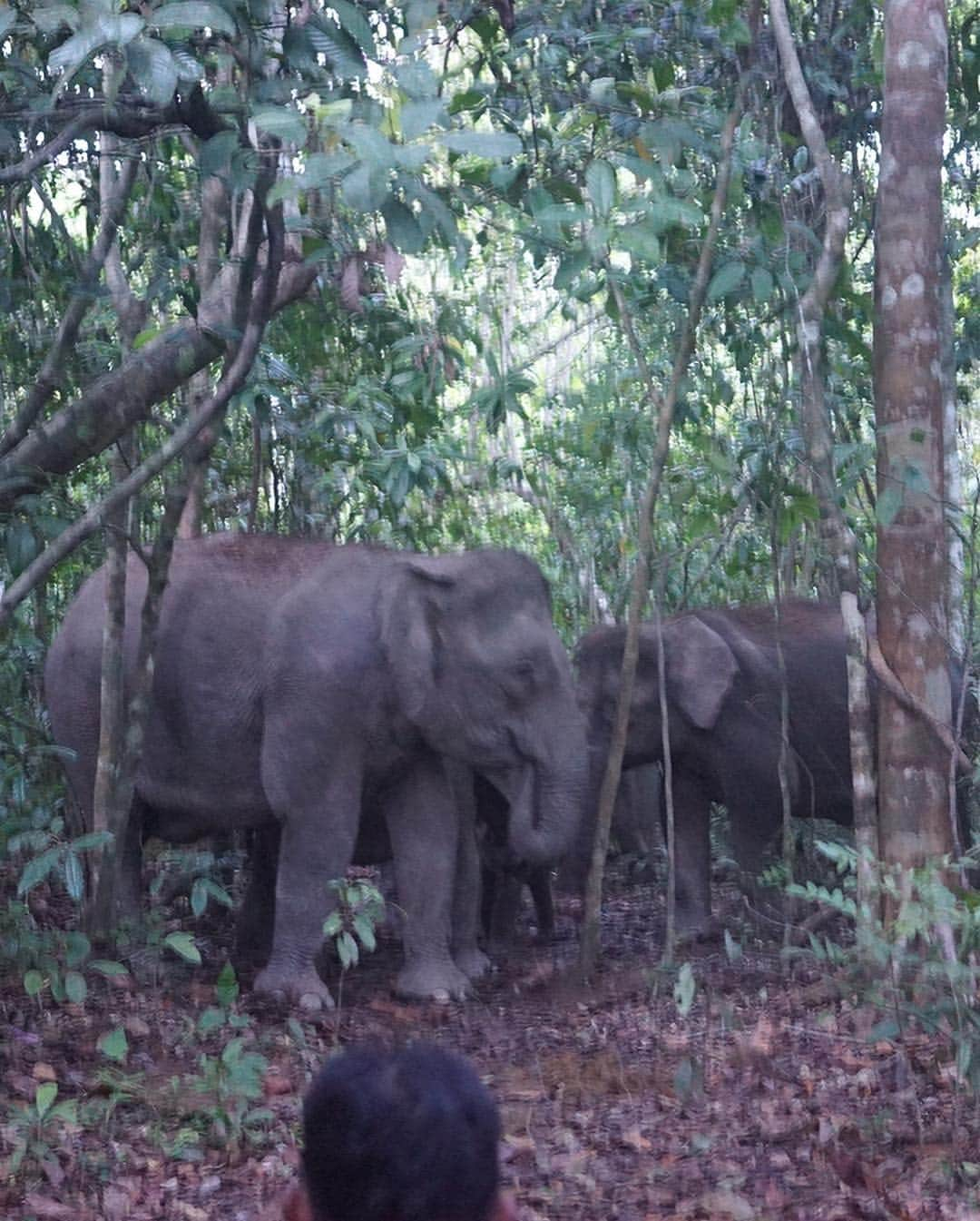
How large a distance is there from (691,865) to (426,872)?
1682 mm

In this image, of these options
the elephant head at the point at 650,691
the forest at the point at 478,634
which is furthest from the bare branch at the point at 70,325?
the elephant head at the point at 650,691

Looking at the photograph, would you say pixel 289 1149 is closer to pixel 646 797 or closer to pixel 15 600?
pixel 15 600

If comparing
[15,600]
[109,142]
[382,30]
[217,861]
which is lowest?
[217,861]

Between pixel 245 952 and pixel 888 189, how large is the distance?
14.9 ft

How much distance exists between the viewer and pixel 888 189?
622 cm

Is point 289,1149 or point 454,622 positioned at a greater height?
point 454,622

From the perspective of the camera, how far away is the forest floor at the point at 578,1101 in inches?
176

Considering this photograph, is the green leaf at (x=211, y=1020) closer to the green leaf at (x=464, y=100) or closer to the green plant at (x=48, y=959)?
the green plant at (x=48, y=959)

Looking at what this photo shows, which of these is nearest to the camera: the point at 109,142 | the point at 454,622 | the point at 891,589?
the point at 891,589

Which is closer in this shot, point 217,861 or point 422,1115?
point 422,1115

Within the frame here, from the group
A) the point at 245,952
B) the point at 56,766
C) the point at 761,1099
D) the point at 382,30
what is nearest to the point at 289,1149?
the point at 761,1099

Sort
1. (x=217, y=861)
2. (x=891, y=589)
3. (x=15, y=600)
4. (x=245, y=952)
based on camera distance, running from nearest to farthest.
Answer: (x=15, y=600), (x=891, y=589), (x=245, y=952), (x=217, y=861)

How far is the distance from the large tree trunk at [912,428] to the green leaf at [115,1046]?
2.67 meters

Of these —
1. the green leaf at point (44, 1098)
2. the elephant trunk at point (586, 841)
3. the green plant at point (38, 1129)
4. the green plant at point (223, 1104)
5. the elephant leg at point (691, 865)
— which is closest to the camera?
the green plant at point (38, 1129)
